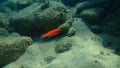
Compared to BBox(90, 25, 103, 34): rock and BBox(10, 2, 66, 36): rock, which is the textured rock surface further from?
BBox(10, 2, 66, 36): rock

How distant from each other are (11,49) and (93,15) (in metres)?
3.86

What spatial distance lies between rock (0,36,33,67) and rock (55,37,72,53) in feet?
4.13

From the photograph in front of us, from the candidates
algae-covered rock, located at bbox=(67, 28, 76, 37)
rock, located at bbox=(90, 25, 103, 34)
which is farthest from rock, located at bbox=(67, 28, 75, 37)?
rock, located at bbox=(90, 25, 103, 34)

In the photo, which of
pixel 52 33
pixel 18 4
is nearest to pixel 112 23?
pixel 52 33

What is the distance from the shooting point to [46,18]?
22.6ft

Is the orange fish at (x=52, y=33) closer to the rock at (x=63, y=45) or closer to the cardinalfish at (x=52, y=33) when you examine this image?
the cardinalfish at (x=52, y=33)

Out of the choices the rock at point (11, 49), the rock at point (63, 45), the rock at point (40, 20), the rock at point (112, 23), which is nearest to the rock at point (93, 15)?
the rock at point (112, 23)

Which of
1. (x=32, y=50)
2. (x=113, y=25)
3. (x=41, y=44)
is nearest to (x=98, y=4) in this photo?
(x=113, y=25)

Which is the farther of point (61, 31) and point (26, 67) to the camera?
point (61, 31)

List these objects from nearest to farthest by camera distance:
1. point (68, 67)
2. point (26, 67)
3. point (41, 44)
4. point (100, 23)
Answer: point (68, 67) → point (26, 67) → point (41, 44) → point (100, 23)

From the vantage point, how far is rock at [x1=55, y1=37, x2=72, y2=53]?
6.01 metres

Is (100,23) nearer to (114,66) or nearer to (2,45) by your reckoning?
(114,66)

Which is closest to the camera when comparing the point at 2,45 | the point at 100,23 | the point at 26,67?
the point at 26,67

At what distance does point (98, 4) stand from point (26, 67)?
504cm
